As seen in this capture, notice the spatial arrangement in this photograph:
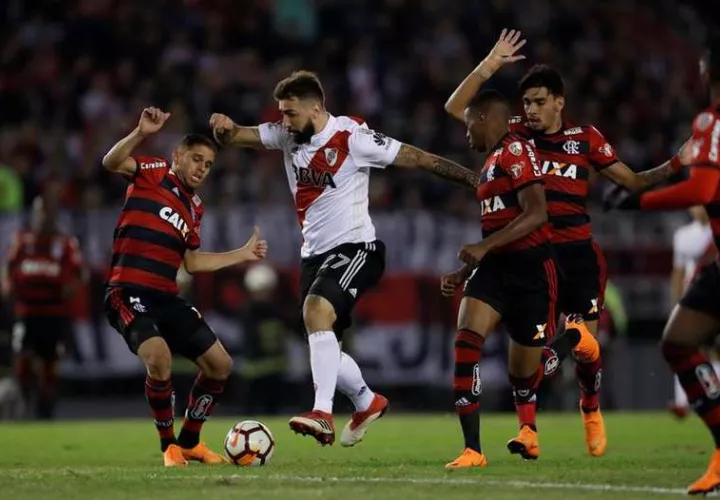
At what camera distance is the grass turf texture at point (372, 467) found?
25.1 ft

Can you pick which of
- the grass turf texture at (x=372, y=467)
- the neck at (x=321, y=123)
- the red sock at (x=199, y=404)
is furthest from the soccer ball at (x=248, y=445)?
the neck at (x=321, y=123)

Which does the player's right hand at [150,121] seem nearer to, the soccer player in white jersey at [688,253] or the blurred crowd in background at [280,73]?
the soccer player in white jersey at [688,253]

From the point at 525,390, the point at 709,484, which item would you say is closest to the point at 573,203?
the point at 525,390

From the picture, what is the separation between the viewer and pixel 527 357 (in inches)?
383

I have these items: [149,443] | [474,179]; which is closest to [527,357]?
[474,179]

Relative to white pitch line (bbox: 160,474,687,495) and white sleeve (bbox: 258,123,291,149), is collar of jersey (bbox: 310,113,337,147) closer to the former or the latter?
white sleeve (bbox: 258,123,291,149)

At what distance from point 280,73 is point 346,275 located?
1300 cm

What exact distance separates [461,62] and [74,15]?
609 cm

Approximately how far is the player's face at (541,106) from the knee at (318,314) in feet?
7.03

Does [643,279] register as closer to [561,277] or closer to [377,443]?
[377,443]

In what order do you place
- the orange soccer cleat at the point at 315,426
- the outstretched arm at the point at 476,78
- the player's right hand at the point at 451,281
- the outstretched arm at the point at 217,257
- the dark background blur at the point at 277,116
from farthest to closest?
the dark background blur at the point at 277,116 < the outstretched arm at the point at 217,257 < the outstretched arm at the point at 476,78 < the player's right hand at the point at 451,281 < the orange soccer cleat at the point at 315,426

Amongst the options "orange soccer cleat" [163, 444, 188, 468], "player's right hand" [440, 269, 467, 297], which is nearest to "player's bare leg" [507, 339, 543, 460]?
"player's right hand" [440, 269, 467, 297]

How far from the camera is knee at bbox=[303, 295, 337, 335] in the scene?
9.32 meters

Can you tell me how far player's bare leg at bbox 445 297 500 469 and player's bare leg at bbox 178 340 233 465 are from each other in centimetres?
165
